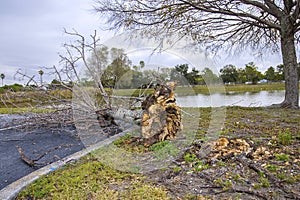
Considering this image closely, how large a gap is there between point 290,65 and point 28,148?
6.16m

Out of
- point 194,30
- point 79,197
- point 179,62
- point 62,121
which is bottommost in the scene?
point 79,197

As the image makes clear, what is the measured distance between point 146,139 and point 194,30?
4125 millimetres

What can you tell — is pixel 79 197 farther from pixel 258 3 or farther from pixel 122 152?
pixel 258 3

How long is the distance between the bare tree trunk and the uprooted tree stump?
4108mm

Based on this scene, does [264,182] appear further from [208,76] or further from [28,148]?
[28,148]

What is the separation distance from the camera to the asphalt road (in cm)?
244

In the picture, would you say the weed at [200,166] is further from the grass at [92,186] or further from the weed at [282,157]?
the weed at [282,157]

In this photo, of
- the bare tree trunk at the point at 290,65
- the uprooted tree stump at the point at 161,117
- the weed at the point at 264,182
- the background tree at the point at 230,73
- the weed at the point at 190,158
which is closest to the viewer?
the weed at the point at 264,182

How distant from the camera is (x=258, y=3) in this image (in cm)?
560

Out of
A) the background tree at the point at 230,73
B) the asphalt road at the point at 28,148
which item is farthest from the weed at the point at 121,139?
the background tree at the point at 230,73

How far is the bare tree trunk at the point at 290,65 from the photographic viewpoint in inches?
218

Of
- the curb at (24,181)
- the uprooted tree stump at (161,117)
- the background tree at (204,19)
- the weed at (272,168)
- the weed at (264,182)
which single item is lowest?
the curb at (24,181)

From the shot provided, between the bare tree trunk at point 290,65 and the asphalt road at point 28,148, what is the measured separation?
530 cm

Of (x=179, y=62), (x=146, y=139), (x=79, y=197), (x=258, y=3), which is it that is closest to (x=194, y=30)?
(x=258, y=3)
